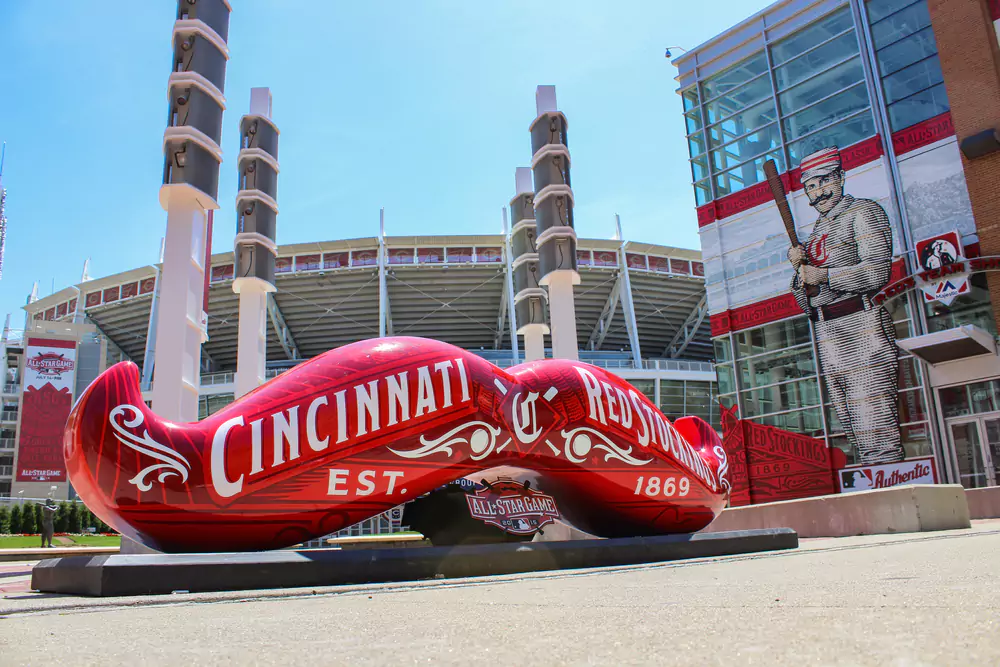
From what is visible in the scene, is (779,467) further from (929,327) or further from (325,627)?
(325,627)

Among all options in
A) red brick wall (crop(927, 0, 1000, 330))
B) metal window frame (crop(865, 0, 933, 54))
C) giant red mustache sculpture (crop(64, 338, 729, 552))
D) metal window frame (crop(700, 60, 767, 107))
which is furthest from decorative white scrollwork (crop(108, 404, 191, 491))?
metal window frame (crop(700, 60, 767, 107))

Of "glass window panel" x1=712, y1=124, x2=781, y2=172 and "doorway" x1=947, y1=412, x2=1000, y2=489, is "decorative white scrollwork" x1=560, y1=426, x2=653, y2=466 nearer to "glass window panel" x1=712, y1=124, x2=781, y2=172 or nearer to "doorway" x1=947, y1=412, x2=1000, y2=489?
"doorway" x1=947, y1=412, x2=1000, y2=489

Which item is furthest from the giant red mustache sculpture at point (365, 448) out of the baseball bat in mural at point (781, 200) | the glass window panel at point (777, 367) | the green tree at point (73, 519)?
the green tree at point (73, 519)

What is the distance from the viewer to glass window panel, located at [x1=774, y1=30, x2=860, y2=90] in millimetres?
22297

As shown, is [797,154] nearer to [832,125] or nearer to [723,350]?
[832,125]

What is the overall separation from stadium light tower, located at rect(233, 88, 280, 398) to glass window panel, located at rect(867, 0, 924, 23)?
712 inches

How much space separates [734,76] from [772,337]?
9.34m

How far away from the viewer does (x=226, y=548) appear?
5543 millimetres

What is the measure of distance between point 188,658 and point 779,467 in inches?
892

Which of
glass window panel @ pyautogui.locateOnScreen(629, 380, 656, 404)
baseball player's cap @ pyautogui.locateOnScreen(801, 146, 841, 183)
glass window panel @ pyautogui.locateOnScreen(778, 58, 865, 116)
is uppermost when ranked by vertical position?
glass window panel @ pyautogui.locateOnScreen(778, 58, 865, 116)

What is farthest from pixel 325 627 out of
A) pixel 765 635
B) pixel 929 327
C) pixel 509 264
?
pixel 509 264

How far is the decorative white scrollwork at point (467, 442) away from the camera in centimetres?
630

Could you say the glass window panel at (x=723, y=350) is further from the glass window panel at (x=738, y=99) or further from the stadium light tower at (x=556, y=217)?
the stadium light tower at (x=556, y=217)

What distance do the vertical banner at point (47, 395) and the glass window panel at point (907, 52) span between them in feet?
138
